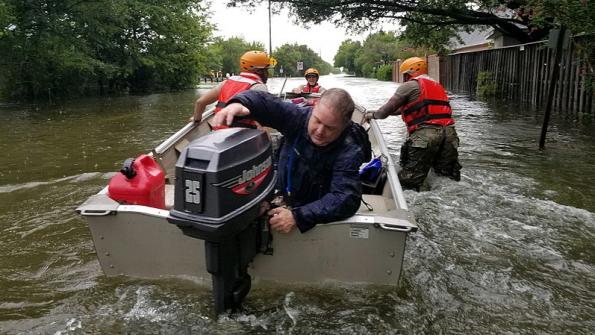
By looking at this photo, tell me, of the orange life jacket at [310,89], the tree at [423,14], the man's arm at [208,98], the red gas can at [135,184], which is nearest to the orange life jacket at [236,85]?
the man's arm at [208,98]

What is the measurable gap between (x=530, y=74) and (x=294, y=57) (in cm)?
10963

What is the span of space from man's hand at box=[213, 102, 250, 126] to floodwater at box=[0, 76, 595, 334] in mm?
1091

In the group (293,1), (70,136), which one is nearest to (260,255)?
(70,136)

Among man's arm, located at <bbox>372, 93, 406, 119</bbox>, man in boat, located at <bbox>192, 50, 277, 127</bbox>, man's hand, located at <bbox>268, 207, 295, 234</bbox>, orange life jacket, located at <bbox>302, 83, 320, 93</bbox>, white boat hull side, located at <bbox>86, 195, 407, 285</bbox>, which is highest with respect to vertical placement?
man in boat, located at <bbox>192, 50, 277, 127</bbox>

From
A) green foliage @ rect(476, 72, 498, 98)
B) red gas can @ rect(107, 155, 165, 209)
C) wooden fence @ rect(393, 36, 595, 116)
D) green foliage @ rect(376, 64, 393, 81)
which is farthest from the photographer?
green foliage @ rect(376, 64, 393, 81)

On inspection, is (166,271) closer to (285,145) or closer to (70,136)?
(285,145)

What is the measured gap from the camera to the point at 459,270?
370 cm

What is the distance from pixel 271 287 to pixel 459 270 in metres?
1.50

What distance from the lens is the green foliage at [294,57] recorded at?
11490 cm

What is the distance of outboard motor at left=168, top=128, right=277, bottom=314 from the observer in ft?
7.48

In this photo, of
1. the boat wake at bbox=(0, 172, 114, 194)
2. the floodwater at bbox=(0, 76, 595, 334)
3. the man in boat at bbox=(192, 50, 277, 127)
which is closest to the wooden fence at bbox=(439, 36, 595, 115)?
the floodwater at bbox=(0, 76, 595, 334)

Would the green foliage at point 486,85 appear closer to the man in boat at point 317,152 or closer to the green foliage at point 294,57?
the man in boat at point 317,152

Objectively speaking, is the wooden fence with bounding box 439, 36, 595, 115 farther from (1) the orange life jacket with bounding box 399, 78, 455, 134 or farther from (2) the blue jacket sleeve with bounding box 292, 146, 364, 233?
(2) the blue jacket sleeve with bounding box 292, 146, 364, 233

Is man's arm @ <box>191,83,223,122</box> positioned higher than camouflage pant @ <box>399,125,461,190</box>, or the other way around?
man's arm @ <box>191,83,223,122</box>
